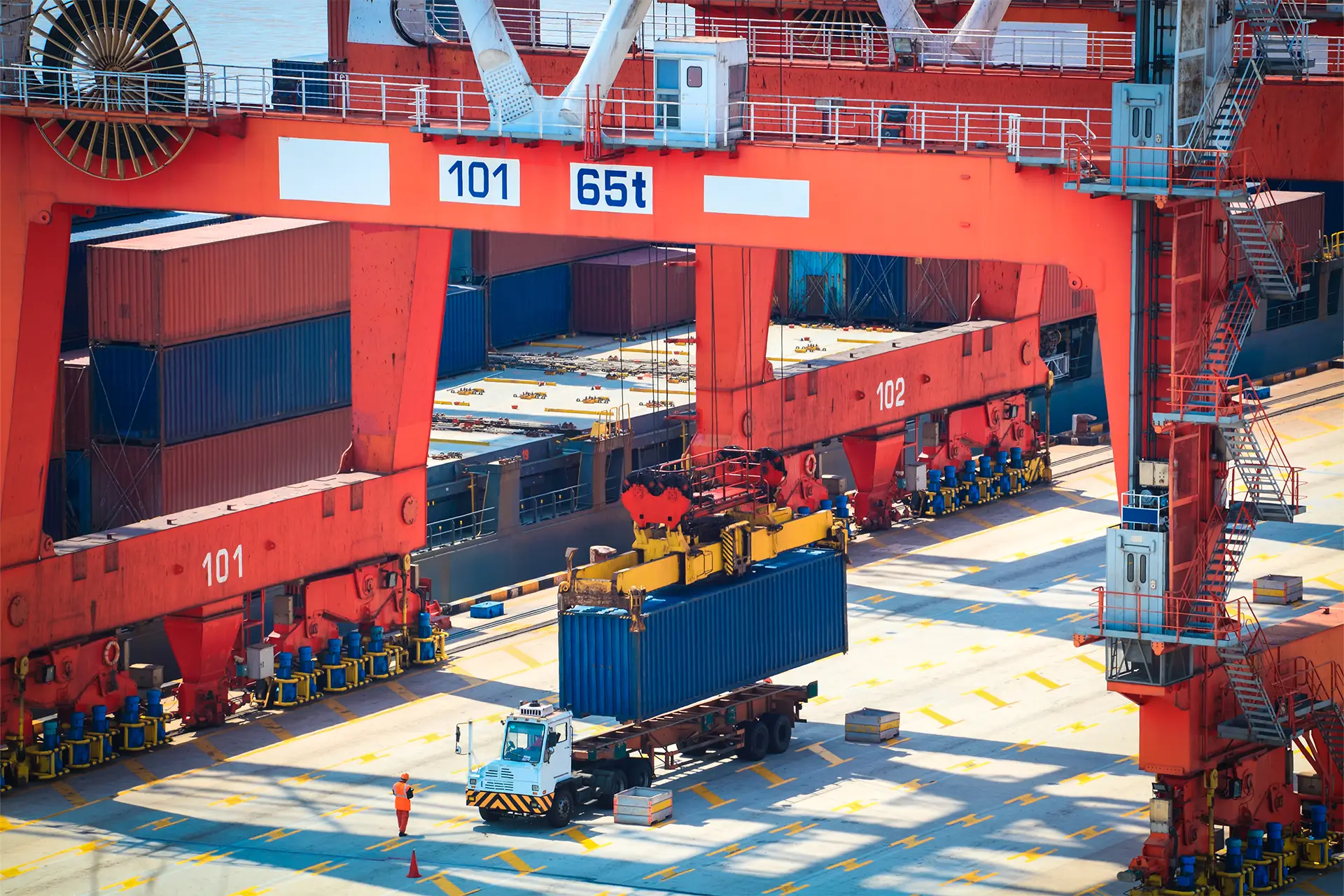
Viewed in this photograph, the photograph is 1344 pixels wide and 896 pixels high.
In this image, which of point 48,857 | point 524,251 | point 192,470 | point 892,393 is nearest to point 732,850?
point 48,857

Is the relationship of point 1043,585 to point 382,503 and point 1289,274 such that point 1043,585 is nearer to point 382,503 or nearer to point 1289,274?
point 382,503

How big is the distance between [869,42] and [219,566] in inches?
850

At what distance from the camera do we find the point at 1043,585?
191ft

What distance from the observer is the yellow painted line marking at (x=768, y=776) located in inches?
1737

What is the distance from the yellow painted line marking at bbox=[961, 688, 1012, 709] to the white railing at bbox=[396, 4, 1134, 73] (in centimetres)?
1318

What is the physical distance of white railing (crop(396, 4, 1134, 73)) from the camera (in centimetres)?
5316

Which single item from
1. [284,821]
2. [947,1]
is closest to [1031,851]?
[284,821]

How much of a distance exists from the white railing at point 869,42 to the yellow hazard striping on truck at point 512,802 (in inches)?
654

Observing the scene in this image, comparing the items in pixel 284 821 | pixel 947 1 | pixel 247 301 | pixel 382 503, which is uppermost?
pixel 947 1

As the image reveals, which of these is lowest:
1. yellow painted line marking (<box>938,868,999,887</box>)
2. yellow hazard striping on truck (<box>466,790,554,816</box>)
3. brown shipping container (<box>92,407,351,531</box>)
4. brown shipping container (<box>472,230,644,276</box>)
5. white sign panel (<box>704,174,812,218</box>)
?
yellow painted line marking (<box>938,868,999,887</box>)

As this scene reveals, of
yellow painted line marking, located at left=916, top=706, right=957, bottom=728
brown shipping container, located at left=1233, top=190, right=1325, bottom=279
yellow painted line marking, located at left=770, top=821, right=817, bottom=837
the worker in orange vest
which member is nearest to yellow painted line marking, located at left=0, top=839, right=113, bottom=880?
the worker in orange vest

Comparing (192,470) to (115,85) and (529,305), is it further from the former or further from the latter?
(529,305)

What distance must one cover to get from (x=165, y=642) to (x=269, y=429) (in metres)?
6.66

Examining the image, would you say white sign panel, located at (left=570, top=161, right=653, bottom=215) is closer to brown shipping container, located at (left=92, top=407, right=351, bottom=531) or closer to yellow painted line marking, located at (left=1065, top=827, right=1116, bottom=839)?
yellow painted line marking, located at (left=1065, top=827, right=1116, bottom=839)
